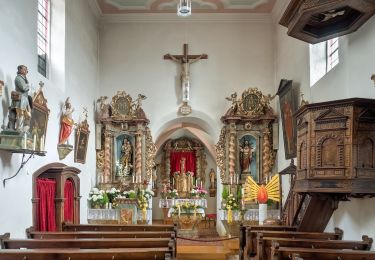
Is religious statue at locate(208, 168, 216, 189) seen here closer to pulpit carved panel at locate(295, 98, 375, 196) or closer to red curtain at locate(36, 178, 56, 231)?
red curtain at locate(36, 178, 56, 231)

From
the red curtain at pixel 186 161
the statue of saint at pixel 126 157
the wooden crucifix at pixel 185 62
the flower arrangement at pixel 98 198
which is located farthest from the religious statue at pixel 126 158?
the red curtain at pixel 186 161

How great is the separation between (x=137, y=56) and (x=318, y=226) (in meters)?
8.05

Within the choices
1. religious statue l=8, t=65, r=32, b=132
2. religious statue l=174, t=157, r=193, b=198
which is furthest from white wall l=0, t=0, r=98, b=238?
religious statue l=174, t=157, r=193, b=198

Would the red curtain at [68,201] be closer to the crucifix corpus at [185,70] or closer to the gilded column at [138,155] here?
the gilded column at [138,155]

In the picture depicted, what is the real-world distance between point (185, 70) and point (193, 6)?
192 centimetres

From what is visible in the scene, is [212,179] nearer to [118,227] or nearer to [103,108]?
[103,108]

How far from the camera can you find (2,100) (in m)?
6.80

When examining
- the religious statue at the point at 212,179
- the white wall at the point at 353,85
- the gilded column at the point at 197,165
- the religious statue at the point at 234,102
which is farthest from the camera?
the gilded column at the point at 197,165

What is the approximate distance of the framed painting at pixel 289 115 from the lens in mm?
10784

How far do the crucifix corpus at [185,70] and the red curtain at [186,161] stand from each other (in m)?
8.31

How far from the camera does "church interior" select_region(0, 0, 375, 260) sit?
6398 millimetres

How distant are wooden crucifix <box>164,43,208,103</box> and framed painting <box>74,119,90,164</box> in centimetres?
333

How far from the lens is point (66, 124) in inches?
385

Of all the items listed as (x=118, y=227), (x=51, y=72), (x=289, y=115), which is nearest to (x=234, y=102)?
(x=289, y=115)
